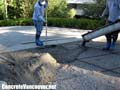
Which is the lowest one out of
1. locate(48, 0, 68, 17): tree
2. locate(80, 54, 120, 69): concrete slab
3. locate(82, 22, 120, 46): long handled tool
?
locate(48, 0, 68, 17): tree

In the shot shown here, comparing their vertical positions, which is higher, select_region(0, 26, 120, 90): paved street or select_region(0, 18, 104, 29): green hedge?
select_region(0, 26, 120, 90): paved street

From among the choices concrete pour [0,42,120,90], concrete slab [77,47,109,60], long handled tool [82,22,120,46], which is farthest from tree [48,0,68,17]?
concrete pour [0,42,120,90]

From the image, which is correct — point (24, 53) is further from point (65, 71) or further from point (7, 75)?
point (7, 75)

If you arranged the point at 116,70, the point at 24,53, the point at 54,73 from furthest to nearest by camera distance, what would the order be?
the point at 24,53 < the point at 116,70 < the point at 54,73

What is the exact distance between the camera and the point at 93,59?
10055 millimetres

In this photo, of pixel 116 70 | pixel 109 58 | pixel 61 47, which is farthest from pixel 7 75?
pixel 61 47

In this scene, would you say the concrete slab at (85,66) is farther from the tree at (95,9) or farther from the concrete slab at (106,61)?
the tree at (95,9)

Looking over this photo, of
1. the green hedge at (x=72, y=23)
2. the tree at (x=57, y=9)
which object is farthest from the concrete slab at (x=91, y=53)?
the tree at (x=57, y=9)

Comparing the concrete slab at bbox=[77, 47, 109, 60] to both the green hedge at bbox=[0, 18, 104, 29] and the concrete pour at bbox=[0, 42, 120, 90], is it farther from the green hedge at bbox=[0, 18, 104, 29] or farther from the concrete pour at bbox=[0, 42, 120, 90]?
the green hedge at bbox=[0, 18, 104, 29]

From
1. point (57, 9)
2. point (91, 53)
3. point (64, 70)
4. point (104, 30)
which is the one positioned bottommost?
point (57, 9)

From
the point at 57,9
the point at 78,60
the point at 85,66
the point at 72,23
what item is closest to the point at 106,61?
the point at 78,60

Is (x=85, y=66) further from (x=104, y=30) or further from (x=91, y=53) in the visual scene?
(x=104, y=30)

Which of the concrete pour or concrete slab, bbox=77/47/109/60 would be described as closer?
the concrete pour

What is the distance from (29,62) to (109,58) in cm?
281
